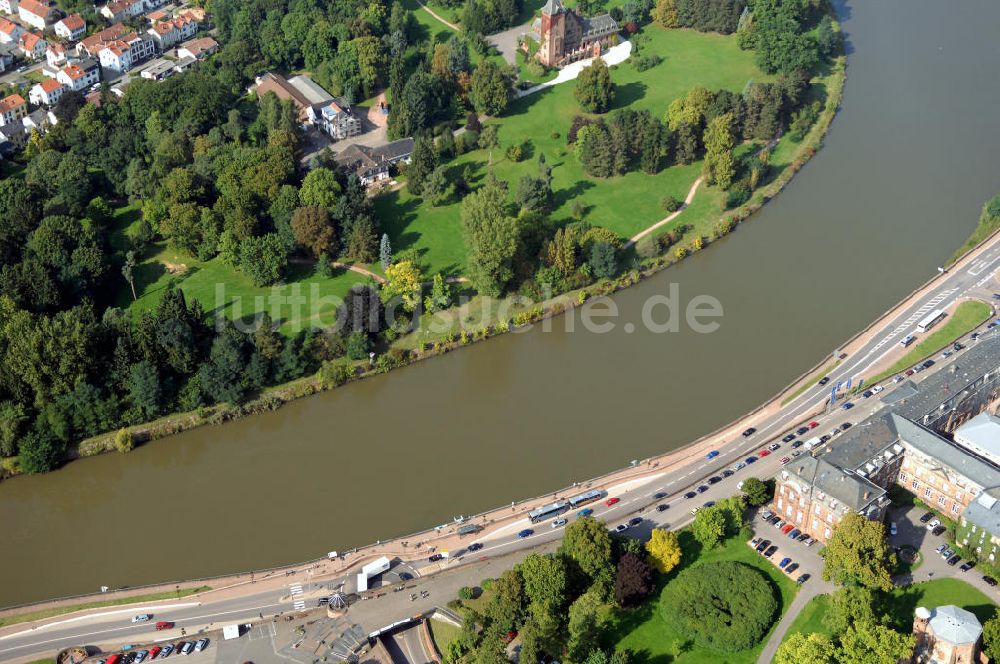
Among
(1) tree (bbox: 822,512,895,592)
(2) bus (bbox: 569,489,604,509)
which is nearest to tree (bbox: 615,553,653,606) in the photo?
(2) bus (bbox: 569,489,604,509)

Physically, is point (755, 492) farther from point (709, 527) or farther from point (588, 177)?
point (588, 177)

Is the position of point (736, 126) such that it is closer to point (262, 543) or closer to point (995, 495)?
point (995, 495)

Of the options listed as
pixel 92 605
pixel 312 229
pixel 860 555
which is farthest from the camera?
pixel 312 229

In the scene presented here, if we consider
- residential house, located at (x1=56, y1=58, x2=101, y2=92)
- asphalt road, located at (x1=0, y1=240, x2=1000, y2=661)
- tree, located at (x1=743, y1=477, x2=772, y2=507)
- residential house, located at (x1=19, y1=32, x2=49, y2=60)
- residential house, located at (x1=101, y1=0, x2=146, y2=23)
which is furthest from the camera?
residential house, located at (x1=101, y1=0, x2=146, y2=23)

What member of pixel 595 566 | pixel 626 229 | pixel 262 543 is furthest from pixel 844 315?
pixel 262 543

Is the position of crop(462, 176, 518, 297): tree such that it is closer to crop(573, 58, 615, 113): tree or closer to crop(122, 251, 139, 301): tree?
crop(122, 251, 139, 301): tree

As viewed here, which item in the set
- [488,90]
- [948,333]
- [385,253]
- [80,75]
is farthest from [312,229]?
[948,333]
